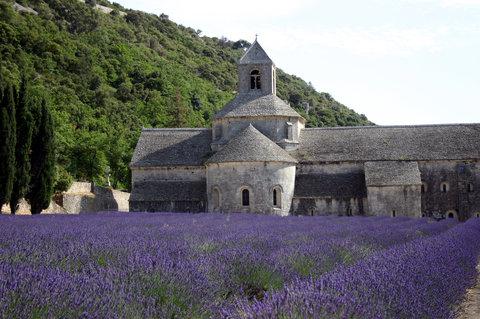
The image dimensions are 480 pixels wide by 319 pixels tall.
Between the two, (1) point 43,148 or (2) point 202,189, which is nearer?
(1) point 43,148

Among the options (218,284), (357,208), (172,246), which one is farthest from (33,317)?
(357,208)

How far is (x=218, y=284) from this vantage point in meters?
7.05

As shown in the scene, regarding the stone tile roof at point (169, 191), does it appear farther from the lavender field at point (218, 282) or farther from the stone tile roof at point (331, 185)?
the lavender field at point (218, 282)

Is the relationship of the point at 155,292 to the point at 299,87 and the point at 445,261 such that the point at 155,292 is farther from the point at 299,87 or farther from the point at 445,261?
the point at 299,87

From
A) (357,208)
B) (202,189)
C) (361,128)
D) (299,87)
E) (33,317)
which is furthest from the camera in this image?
(299,87)

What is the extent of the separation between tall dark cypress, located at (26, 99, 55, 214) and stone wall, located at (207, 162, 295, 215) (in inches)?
366

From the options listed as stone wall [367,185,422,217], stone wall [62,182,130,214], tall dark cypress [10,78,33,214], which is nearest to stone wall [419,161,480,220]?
stone wall [367,185,422,217]

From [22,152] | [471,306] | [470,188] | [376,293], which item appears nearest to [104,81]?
[22,152]

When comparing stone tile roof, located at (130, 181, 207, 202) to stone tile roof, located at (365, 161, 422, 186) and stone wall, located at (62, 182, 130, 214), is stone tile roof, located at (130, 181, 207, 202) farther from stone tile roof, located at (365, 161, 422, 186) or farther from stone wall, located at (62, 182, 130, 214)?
stone tile roof, located at (365, 161, 422, 186)

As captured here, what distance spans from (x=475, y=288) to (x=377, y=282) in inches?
239

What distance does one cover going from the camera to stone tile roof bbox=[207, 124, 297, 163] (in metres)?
34.9

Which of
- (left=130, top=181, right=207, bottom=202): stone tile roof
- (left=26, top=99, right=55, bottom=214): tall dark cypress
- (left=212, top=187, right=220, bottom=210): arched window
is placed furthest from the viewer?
(left=130, top=181, right=207, bottom=202): stone tile roof

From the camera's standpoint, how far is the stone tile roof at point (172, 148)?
39719mm

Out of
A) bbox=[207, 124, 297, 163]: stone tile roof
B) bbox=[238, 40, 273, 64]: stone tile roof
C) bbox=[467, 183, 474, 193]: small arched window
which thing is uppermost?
bbox=[238, 40, 273, 64]: stone tile roof
